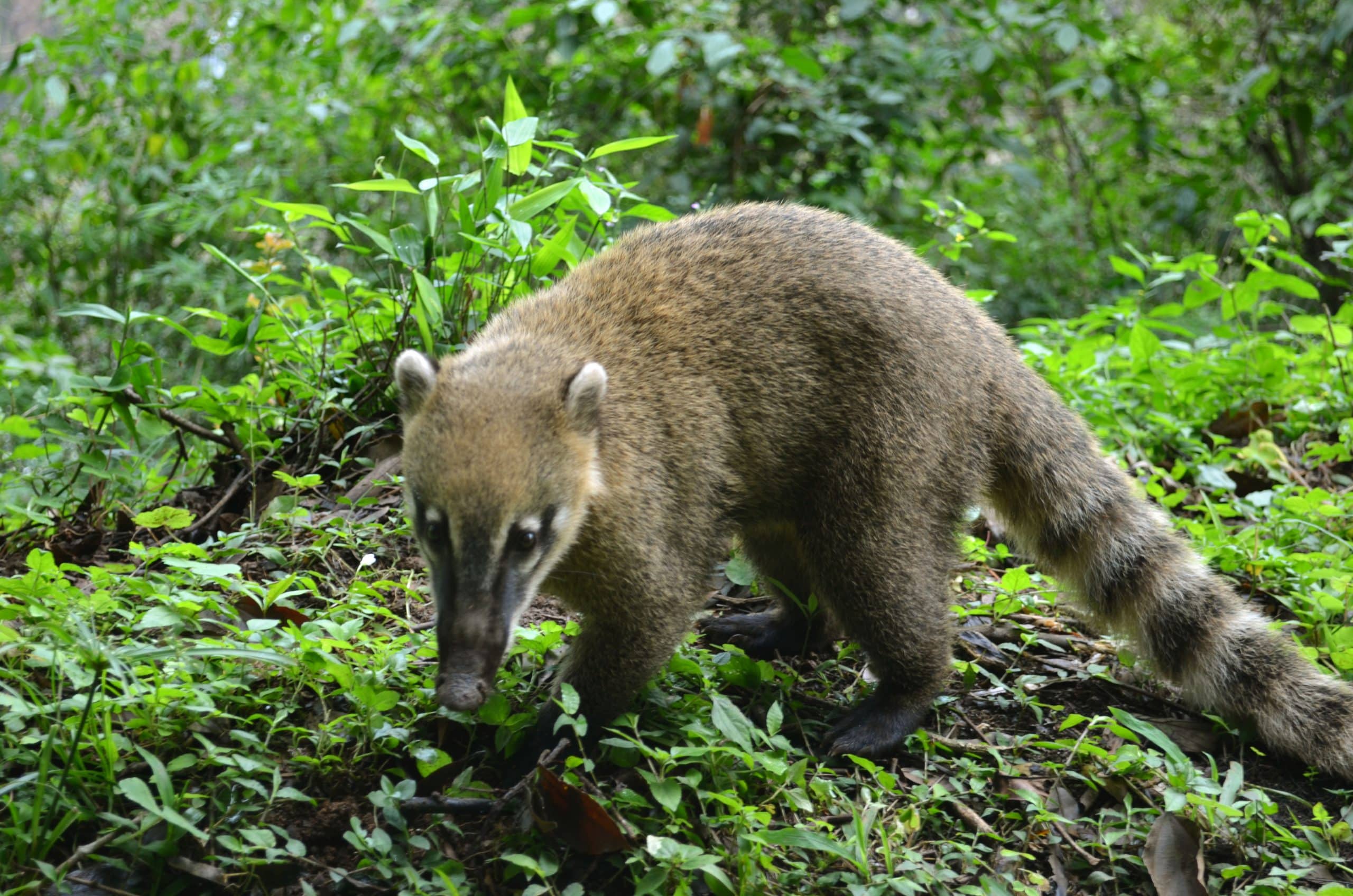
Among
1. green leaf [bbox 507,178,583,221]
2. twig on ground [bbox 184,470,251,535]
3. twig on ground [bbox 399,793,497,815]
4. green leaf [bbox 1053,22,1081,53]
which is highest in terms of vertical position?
green leaf [bbox 1053,22,1081,53]

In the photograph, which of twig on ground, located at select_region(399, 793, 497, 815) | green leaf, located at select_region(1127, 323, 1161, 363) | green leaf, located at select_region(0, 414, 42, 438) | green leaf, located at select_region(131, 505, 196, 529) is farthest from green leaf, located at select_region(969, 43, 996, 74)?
twig on ground, located at select_region(399, 793, 497, 815)

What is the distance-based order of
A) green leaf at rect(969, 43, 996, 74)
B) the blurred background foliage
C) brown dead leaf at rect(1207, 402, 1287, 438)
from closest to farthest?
1. brown dead leaf at rect(1207, 402, 1287, 438)
2. green leaf at rect(969, 43, 996, 74)
3. the blurred background foliage

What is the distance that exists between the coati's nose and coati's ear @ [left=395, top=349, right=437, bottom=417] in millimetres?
858

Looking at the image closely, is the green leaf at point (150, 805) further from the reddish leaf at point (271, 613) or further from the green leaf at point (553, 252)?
the green leaf at point (553, 252)

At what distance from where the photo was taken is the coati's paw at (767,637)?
4.00m

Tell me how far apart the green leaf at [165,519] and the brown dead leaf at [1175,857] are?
10.3 feet

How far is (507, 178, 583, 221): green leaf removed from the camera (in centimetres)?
399

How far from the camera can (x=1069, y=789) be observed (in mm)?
3273

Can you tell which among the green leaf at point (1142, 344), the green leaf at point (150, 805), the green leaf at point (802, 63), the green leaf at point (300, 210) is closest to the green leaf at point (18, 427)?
the green leaf at point (300, 210)

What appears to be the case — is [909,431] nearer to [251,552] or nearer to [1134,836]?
[1134,836]

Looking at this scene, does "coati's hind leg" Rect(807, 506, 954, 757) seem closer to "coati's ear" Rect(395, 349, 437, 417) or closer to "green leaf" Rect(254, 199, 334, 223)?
"coati's ear" Rect(395, 349, 437, 417)

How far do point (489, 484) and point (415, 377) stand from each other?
50 centimetres

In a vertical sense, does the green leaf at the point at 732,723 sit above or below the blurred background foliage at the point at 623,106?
below

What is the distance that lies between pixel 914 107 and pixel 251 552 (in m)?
6.21
